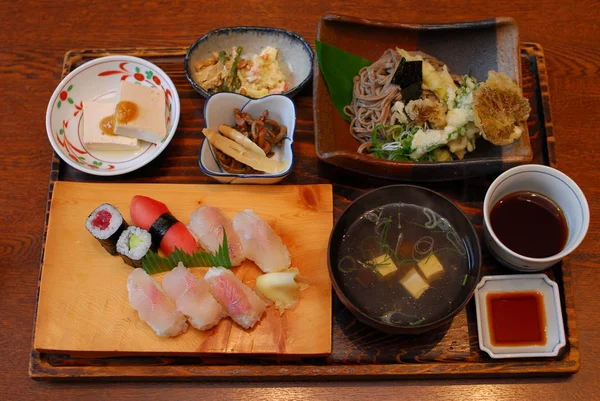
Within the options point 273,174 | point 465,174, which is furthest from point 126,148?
point 465,174

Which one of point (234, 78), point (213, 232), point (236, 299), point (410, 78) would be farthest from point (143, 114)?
point (410, 78)

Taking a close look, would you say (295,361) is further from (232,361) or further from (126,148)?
(126,148)

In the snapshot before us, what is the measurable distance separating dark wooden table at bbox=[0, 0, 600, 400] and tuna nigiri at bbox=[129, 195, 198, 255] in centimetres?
50

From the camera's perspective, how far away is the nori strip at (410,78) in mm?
2221

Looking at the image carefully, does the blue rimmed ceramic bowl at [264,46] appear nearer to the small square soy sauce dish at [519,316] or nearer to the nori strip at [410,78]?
the nori strip at [410,78]

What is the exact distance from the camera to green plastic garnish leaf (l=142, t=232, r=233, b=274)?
2.00 m

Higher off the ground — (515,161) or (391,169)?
(515,161)

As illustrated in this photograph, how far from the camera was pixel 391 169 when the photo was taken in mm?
2049

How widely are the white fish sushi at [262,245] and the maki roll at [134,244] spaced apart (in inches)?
13.8

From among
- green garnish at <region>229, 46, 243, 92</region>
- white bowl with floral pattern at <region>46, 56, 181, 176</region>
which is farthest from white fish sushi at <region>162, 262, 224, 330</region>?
green garnish at <region>229, 46, 243, 92</region>

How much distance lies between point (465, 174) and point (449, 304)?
21.0 inches

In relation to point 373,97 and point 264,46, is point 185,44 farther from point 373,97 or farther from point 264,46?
point 373,97

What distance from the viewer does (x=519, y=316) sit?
1.91m

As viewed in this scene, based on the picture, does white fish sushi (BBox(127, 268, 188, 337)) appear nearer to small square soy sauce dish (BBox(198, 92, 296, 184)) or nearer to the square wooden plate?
small square soy sauce dish (BBox(198, 92, 296, 184))
